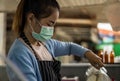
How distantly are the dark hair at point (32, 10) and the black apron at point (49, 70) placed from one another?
0.70 feet

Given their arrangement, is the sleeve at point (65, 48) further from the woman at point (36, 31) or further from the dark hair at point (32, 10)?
the dark hair at point (32, 10)

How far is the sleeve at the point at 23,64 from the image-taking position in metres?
1.40

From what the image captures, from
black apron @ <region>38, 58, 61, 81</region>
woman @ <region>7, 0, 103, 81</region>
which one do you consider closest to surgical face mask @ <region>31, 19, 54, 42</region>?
woman @ <region>7, 0, 103, 81</region>

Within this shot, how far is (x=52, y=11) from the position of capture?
1.56 metres

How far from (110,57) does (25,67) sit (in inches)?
33.8

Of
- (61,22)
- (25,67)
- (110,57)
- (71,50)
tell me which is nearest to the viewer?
(25,67)

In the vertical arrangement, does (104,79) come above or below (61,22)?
below

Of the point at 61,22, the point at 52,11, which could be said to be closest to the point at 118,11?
the point at 52,11

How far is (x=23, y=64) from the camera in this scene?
1416 millimetres

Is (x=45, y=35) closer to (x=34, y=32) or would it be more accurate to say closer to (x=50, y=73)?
(x=34, y=32)

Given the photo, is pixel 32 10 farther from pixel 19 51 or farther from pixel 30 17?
pixel 19 51

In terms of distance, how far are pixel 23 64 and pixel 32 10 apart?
30cm

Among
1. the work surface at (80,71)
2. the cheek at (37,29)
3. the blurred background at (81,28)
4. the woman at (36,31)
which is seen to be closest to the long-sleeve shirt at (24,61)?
the woman at (36,31)

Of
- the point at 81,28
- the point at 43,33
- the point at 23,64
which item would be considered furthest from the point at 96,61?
the point at 81,28
